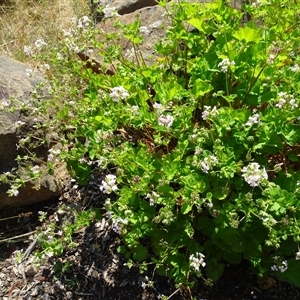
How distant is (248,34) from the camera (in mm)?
2480

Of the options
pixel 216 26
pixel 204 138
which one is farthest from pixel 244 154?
pixel 216 26

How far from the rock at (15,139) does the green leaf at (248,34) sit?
136 cm

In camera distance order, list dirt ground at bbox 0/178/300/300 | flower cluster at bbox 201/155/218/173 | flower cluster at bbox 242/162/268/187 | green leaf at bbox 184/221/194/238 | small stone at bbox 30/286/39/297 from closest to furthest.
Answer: flower cluster at bbox 242/162/268/187, flower cluster at bbox 201/155/218/173, green leaf at bbox 184/221/194/238, dirt ground at bbox 0/178/300/300, small stone at bbox 30/286/39/297

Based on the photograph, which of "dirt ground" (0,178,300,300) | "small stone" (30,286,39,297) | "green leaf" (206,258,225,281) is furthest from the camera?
"small stone" (30,286,39,297)

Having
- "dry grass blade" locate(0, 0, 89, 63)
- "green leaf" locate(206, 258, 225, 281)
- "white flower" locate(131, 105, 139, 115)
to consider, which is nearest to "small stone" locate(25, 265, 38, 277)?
"green leaf" locate(206, 258, 225, 281)

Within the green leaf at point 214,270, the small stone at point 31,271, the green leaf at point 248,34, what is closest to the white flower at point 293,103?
the green leaf at point 248,34

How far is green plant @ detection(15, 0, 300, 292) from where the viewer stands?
2.40m

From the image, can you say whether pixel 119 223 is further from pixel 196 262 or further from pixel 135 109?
pixel 135 109

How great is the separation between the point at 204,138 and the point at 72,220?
122 cm

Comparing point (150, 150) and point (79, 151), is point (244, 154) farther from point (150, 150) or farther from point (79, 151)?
point (79, 151)

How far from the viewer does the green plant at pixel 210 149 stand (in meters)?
2.40

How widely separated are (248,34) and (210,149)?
0.61 meters

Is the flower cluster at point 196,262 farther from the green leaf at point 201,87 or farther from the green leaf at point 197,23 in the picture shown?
the green leaf at point 197,23

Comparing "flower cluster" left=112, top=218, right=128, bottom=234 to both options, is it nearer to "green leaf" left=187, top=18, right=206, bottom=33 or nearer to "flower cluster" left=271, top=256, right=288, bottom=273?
"flower cluster" left=271, top=256, right=288, bottom=273
